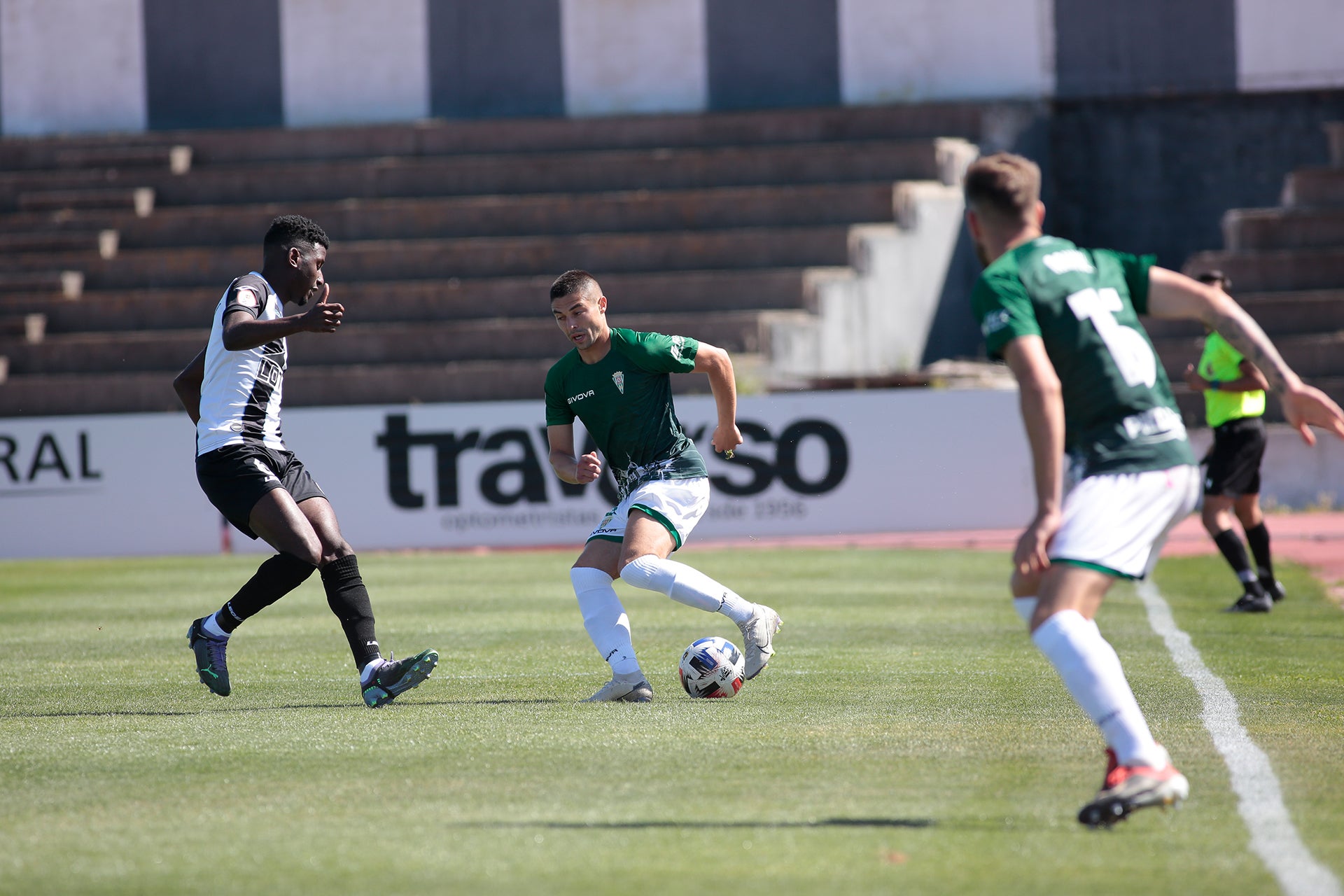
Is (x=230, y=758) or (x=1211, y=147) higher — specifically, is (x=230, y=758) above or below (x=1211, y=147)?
below

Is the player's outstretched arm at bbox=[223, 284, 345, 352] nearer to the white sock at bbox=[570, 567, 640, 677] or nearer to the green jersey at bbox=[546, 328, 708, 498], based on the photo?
the green jersey at bbox=[546, 328, 708, 498]

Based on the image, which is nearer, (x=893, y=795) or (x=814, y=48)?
(x=893, y=795)

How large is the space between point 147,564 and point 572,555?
465 centimetres

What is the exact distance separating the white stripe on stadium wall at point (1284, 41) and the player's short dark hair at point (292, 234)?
24.1 metres

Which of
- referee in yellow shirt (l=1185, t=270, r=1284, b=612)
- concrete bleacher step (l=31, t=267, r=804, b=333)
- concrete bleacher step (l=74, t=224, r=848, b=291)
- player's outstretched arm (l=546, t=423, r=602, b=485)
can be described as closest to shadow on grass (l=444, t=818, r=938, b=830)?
player's outstretched arm (l=546, t=423, r=602, b=485)

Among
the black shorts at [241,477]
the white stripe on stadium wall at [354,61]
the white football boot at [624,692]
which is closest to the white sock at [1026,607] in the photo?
the white football boot at [624,692]

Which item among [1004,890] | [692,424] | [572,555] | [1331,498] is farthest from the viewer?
[1331,498]

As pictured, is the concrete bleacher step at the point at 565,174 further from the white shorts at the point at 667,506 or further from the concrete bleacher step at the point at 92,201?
the white shorts at the point at 667,506

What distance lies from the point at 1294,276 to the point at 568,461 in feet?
64.9

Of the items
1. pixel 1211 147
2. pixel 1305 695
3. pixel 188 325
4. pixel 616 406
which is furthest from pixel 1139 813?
pixel 1211 147

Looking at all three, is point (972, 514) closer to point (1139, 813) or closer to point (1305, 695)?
point (1305, 695)

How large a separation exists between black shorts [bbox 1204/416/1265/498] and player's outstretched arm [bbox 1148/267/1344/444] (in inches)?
257

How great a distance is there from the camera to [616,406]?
300 inches

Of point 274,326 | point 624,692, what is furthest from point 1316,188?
point 274,326
